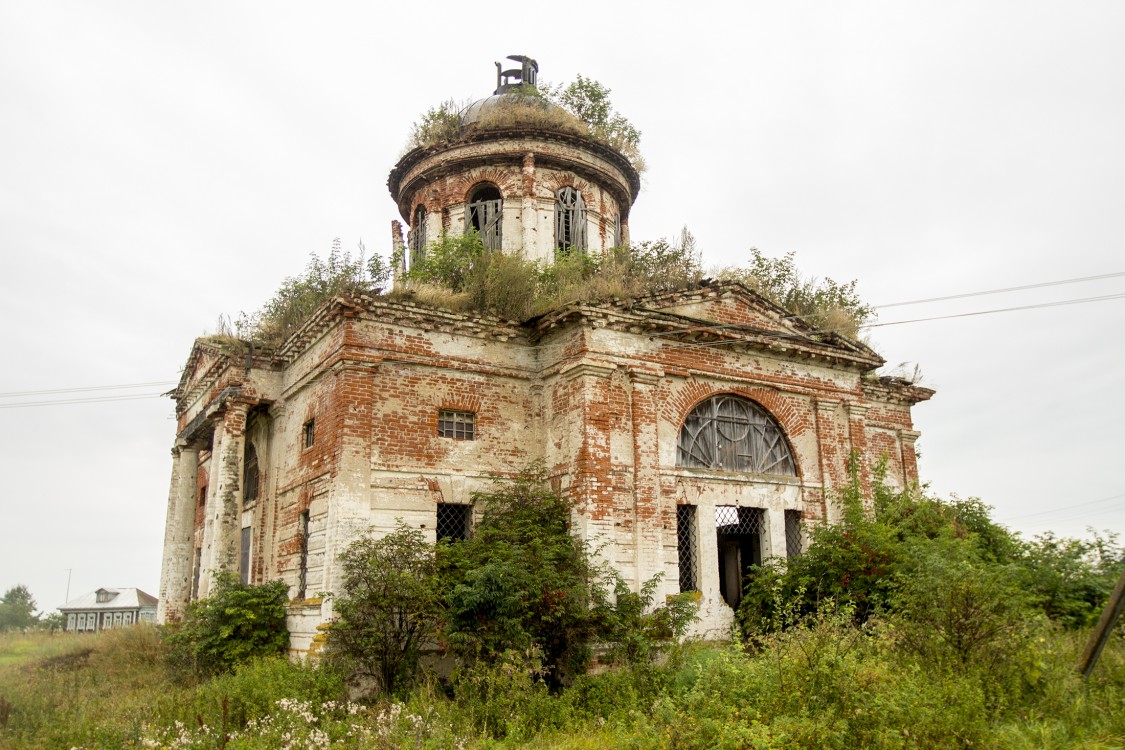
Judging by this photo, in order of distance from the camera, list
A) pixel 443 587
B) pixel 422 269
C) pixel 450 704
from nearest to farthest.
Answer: pixel 450 704 → pixel 443 587 → pixel 422 269

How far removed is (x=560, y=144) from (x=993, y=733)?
13.2m

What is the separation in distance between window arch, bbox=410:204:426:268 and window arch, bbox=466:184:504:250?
1.19m

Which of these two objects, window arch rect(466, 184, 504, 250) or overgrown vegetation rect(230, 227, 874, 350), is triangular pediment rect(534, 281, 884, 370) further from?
window arch rect(466, 184, 504, 250)

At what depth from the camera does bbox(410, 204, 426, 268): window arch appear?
17.9 meters

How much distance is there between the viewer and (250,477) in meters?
15.4

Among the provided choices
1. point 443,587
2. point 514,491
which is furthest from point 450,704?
point 514,491

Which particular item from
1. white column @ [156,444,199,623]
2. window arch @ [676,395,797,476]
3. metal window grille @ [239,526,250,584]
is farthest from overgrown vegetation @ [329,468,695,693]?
white column @ [156,444,199,623]

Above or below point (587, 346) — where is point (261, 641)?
below

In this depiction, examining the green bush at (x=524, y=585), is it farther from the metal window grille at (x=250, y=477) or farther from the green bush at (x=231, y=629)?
the metal window grille at (x=250, y=477)

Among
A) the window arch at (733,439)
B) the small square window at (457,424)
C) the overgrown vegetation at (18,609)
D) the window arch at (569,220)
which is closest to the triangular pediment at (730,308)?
the window arch at (733,439)

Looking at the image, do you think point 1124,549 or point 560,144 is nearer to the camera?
point 1124,549

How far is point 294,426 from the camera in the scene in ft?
45.6

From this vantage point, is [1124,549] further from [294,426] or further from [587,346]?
[294,426]

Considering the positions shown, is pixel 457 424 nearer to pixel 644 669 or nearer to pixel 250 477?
pixel 644 669
